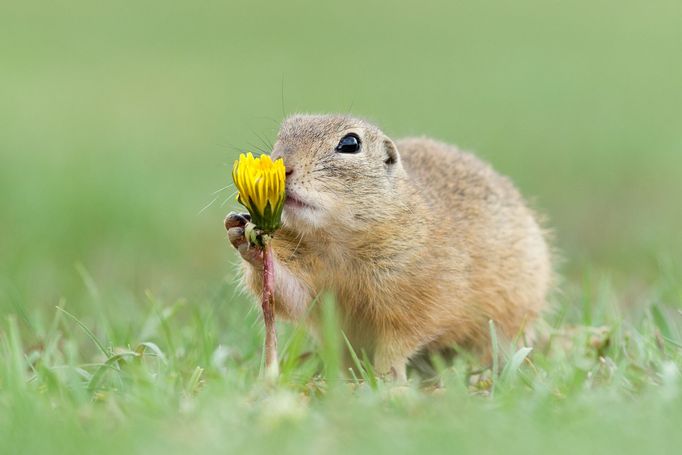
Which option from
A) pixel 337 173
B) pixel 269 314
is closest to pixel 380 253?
pixel 337 173

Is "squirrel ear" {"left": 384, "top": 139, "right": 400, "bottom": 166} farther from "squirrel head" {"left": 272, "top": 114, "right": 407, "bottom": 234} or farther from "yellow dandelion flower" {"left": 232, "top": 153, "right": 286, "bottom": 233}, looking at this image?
"yellow dandelion flower" {"left": 232, "top": 153, "right": 286, "bottom": 233}

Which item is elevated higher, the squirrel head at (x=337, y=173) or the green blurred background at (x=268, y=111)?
the squirrel head at (x=337, y=173)

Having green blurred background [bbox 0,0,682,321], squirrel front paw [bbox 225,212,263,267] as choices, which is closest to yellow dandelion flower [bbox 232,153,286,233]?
squirrel front paw [bbox 225,212,263,267]

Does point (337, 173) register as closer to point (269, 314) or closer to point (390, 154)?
point (390, 154)

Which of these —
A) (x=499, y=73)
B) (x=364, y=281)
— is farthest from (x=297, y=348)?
(x=499, y=73)

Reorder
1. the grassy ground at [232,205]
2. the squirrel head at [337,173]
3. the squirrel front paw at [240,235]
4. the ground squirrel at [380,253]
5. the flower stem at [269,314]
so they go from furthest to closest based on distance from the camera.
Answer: the ground squirrel at [380,253]
the squirrel head at [337,173]
the squirrel front paw at [240,235]
the flower stem at [269,314]
the grassy ground at [232,205]

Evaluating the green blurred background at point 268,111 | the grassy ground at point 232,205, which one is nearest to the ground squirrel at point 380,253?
the grassy ground at point 232,205

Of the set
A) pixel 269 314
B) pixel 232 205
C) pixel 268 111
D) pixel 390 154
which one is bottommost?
pixel 268 111

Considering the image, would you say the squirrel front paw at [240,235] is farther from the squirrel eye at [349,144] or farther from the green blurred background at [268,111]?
the squirrel eye at [349,144]
